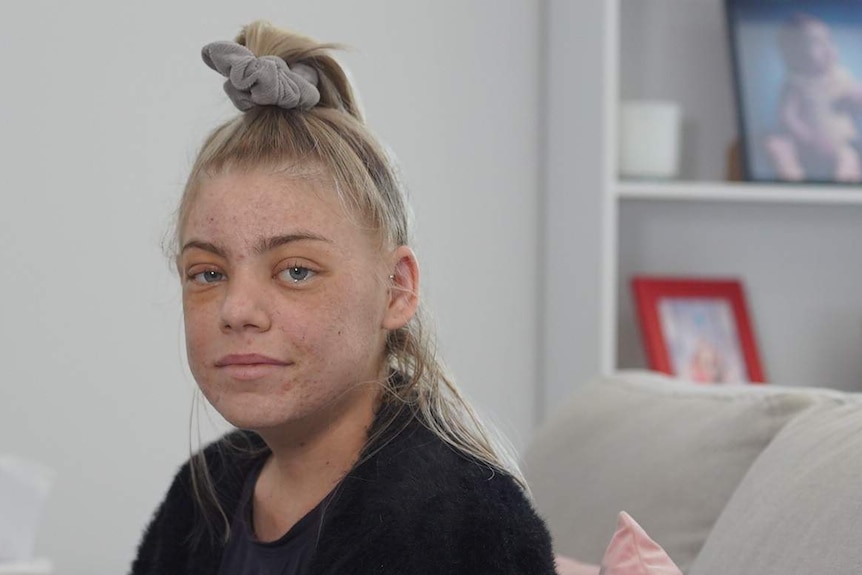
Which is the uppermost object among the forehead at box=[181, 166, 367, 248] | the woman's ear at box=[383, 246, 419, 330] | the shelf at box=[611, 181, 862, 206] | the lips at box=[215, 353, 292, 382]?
the shelf at box=[611, 181, 862, 206]

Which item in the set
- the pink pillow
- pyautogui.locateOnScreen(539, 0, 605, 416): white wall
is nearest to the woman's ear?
the pink pillow

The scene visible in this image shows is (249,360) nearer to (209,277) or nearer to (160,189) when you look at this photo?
(209,277)

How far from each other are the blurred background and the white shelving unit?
6.8 inches

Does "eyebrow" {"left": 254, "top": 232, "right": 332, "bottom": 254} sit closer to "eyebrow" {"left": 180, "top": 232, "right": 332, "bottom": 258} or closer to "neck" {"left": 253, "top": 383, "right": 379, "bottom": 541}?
"eyebrow" {"left": 180, "top": 232, "right": 332, "bottom": 258}

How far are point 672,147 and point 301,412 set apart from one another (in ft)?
5.94

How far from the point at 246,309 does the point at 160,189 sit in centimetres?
164

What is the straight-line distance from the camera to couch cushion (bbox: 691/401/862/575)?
1145mm

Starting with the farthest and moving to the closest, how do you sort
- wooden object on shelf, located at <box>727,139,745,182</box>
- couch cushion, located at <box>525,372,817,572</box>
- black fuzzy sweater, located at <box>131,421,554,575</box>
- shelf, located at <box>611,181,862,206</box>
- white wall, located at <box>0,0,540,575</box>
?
1. wooden object on shelf, located at <box>727,139,745,182</box>
2. shelf, located at <box>611,181,862,206</box>
3. white wall, located at <box>0,0,540,575</box>
4. couch cushion, located at <box>525,372,817,572</box>
5. black fuzzy sweater, located at <box>131,421,554,575</box>

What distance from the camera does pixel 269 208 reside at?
1085 millimetres

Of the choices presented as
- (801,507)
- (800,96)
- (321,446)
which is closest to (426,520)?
(321,446)

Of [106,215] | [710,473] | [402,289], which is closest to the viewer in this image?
[402,289]

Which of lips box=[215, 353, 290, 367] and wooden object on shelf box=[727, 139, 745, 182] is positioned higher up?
wooden object on shelf box=[727, 139, 745, 182]

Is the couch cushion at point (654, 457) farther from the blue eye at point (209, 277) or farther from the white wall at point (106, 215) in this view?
the white wall at point (106, 215)

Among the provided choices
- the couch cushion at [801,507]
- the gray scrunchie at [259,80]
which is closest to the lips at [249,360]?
the gray scrunchie at [259,80]
